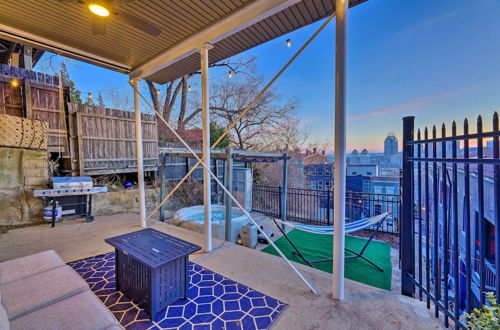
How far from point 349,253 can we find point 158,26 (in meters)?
4.98

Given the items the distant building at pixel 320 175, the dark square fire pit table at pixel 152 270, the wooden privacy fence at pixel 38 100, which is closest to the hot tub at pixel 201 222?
the dark square fire pit table at pixel 152 270

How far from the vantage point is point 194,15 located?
8.07 ft

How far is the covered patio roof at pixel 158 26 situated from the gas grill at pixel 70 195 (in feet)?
8.09

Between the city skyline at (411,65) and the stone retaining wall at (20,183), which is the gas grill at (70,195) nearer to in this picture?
the stone retaining wall at (20,183)

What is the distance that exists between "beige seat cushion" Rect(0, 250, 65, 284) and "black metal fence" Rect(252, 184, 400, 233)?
4.85 m

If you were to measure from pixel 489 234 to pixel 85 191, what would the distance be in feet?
23.7

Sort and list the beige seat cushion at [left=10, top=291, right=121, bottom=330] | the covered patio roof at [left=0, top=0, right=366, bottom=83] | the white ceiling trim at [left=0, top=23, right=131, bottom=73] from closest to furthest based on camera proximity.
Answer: the beige seat cushion at [left=10, top=291, right=121, bottom=330] → the covered patio roof at [left=0, top=0, right=366, bottom=83] → the white ceiling trim at [left=0, top=23, right=131, bottom=73]

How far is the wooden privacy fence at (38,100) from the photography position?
4676 mm

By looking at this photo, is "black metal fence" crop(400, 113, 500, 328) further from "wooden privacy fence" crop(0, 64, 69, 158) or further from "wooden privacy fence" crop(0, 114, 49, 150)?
"wooden privacy fence" crop(0, 64, 69, 158)

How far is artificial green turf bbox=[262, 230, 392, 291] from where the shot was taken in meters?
3.49

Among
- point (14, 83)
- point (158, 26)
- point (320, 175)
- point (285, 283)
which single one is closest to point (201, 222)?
point (285, 283)

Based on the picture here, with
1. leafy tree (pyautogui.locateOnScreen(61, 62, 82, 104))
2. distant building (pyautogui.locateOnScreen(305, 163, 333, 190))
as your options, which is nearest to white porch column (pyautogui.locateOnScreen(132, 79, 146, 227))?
leafy tree (pyautogui.locateOnScreen(61, 62, 82, 104))

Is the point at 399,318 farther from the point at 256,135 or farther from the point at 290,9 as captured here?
the point at 256,135

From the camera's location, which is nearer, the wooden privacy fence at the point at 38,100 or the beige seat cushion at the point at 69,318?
the beige seat cushion at the point at 69,318
